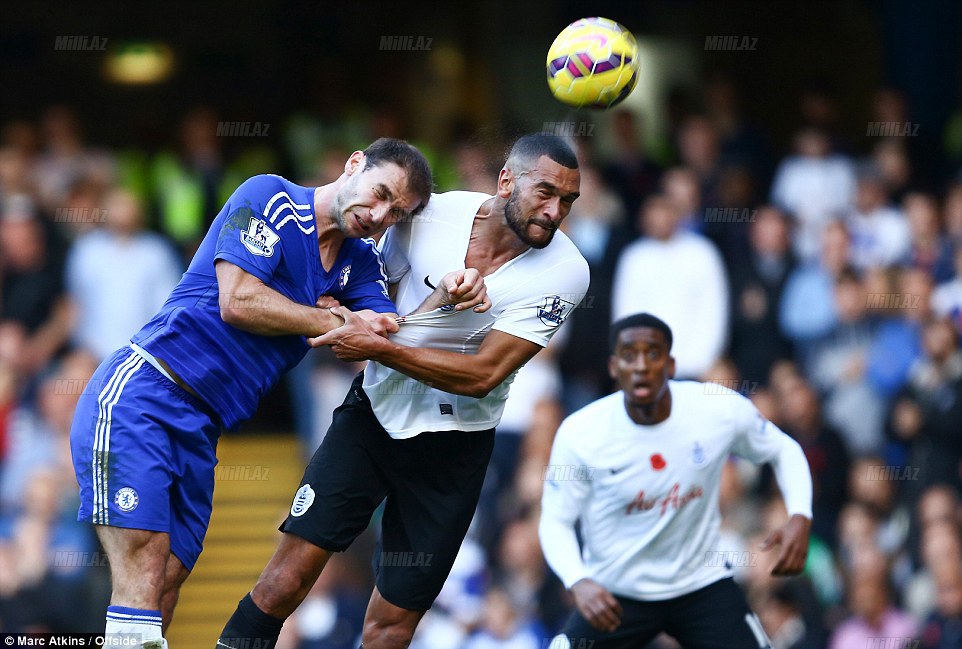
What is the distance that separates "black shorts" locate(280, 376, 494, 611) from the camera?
689cm

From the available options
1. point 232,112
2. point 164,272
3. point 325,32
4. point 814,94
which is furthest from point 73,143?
point 814,94

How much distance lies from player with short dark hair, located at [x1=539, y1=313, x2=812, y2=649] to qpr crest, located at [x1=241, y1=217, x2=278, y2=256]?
226cm

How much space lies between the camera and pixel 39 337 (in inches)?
468

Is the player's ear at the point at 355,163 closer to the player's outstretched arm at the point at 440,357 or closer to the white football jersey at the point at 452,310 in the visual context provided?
Answer: the white football jersey at the point at 452,310

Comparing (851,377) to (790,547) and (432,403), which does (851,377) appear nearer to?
(790,547)

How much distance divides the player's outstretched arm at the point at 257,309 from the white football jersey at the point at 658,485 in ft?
7.01

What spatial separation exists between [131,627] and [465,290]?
200 centimetres

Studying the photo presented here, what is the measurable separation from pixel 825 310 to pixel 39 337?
6420mm

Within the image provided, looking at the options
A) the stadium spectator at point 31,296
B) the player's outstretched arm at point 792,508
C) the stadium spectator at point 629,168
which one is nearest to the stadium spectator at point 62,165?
the stadium spectator at point 31,296

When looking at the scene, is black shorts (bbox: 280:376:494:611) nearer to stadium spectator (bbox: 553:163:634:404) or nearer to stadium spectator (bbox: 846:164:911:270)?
stadium spectator (bbox: 553:163:634:404)

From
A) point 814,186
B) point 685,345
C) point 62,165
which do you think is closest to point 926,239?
point 814,186

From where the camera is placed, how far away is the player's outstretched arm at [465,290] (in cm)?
639

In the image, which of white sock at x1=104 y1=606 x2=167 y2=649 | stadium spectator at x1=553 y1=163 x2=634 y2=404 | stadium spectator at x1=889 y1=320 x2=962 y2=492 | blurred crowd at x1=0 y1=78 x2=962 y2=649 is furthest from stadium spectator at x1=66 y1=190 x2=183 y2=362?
white sock at x1=104 y1=606 x2=167 y2=649

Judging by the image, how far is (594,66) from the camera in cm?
698
